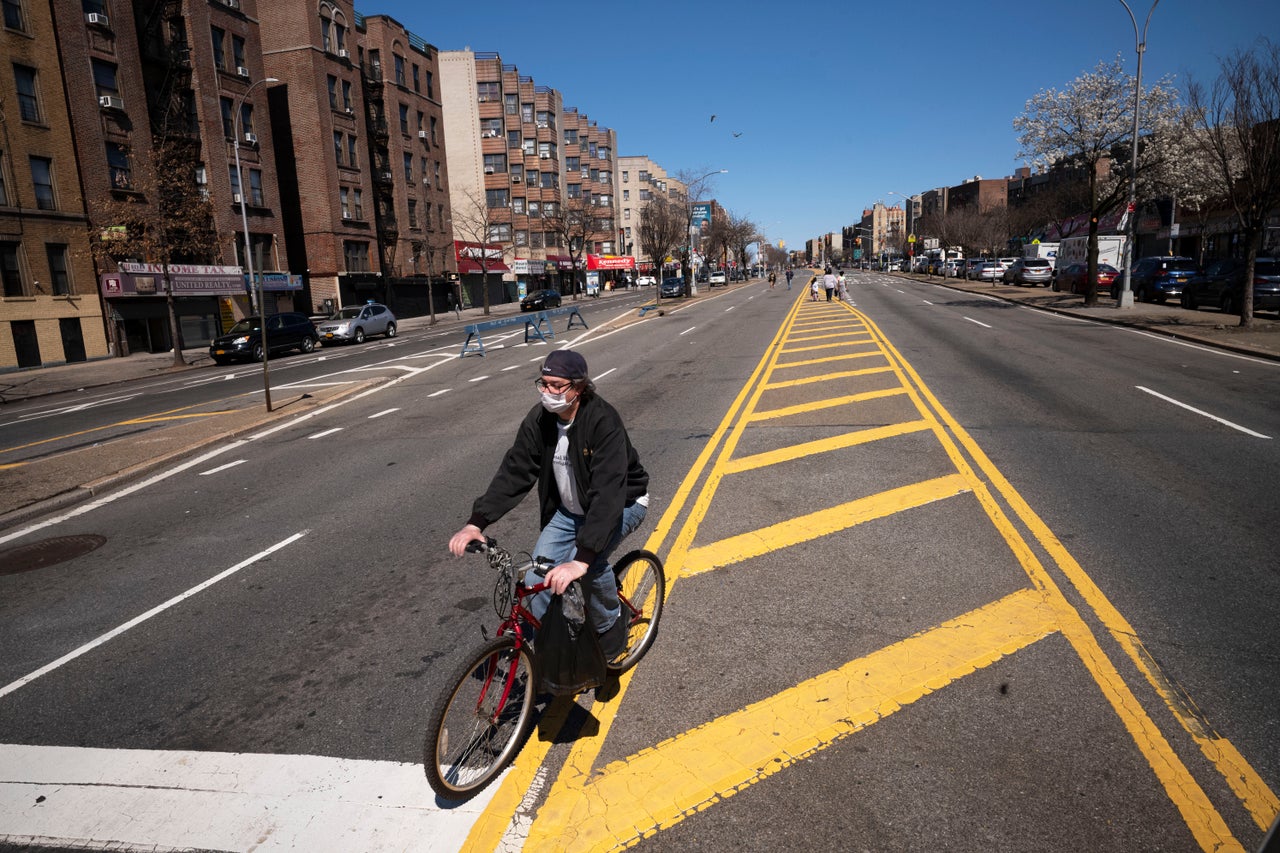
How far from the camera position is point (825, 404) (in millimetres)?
12078

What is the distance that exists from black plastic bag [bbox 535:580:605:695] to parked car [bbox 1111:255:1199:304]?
33712 millimetres

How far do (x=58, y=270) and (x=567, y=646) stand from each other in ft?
119

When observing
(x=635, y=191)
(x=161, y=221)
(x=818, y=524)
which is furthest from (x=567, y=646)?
(x=635, y=191)

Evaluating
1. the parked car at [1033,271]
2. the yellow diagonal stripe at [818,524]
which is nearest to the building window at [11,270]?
the yellow diagonal stripe at [818,524]

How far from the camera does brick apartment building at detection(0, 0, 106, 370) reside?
28.7 metres

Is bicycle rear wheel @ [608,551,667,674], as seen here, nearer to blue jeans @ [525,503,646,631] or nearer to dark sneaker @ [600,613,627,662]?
dark sneaker @ [600,613,627,662]

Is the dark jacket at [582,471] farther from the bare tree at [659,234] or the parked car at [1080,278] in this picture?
the bare tree at [659,234]

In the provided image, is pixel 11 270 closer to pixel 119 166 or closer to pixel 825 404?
pixel 119 166

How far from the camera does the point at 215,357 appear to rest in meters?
28.9

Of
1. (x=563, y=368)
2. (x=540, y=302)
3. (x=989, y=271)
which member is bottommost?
(x=540, y=302)

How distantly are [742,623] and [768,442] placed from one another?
510cm

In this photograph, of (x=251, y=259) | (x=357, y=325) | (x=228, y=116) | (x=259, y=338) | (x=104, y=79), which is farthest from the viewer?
(x=228, y=116)

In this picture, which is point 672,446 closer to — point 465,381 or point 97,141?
point 465,381

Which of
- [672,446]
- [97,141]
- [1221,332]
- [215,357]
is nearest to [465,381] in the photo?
[672,446]
